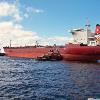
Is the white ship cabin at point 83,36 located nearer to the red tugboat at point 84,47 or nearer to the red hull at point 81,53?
the red tugboat at point 84,47

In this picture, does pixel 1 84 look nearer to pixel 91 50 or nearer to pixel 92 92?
pixel 92 92

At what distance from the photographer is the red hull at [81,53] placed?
68.2m

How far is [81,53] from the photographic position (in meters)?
70.4

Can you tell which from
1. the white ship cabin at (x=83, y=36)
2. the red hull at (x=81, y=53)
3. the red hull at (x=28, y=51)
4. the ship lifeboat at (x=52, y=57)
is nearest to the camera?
the red hull at (x=81, y=53)

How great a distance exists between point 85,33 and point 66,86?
166 ft

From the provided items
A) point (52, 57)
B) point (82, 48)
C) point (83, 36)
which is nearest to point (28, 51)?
point (52, 57)

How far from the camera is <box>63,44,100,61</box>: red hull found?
68250 mm

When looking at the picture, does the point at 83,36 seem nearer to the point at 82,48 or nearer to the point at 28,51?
the point at 82,48

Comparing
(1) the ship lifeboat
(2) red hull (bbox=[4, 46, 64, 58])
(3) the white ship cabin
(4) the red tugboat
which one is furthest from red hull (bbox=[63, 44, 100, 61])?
(3) the white ship cabin

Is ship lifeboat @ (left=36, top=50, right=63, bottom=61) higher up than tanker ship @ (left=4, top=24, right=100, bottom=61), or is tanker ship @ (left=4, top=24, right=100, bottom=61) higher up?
tanker ship @ (left=4, top=24, right=100, bottom=61)

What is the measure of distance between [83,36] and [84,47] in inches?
426

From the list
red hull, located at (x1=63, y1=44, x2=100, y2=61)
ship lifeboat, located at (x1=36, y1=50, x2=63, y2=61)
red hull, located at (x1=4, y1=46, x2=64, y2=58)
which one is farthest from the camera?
red hull, located at (x1=4, y1=46, x2=64, y2=58)

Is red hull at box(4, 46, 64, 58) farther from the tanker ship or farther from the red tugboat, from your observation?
the red tugboat

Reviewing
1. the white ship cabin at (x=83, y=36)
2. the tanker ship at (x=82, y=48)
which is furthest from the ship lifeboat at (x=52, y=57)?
the white ship cabin at (x=83, y=36)
